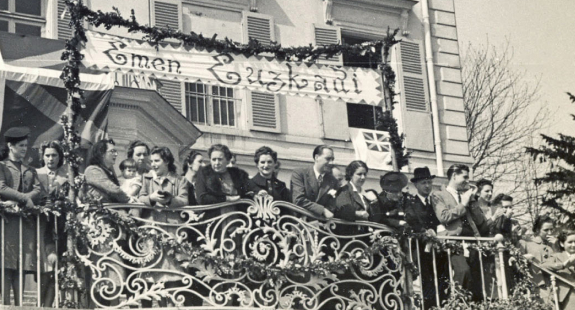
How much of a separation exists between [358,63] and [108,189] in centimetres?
866

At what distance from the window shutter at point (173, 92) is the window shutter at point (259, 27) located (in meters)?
1.45

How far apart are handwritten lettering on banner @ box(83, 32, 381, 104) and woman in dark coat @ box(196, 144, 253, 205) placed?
3.92 feet

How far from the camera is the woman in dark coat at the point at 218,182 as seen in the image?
11109 mm

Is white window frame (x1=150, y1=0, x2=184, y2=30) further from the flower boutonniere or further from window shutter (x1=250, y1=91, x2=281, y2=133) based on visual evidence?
the flower boutonniere

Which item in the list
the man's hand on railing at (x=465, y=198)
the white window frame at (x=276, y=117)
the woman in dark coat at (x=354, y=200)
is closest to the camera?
the woman in dark coat at (x=354, y=200)

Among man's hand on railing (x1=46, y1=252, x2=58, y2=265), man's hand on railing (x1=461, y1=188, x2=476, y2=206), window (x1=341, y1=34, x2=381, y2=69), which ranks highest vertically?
window (x1=341, y1=34, x2=381, y2=69)

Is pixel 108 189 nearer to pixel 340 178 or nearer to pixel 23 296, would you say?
pixel 23 296

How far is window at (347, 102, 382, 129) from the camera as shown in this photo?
18188 millimetres

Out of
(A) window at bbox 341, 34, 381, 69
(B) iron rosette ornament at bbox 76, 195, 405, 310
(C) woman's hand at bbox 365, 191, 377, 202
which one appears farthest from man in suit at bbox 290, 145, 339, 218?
(A) window at bbox 341, 34, 381, 69

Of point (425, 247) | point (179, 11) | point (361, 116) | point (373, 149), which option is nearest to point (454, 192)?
point (425, 247)

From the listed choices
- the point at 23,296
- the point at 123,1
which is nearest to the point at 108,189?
the point at 23,296

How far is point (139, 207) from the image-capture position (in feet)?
35.6

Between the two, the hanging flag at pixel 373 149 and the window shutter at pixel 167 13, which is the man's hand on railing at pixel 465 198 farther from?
the window shutter at pixel 167 13

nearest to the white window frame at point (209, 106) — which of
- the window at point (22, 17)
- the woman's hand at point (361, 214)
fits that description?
the window at point (22, 17)
